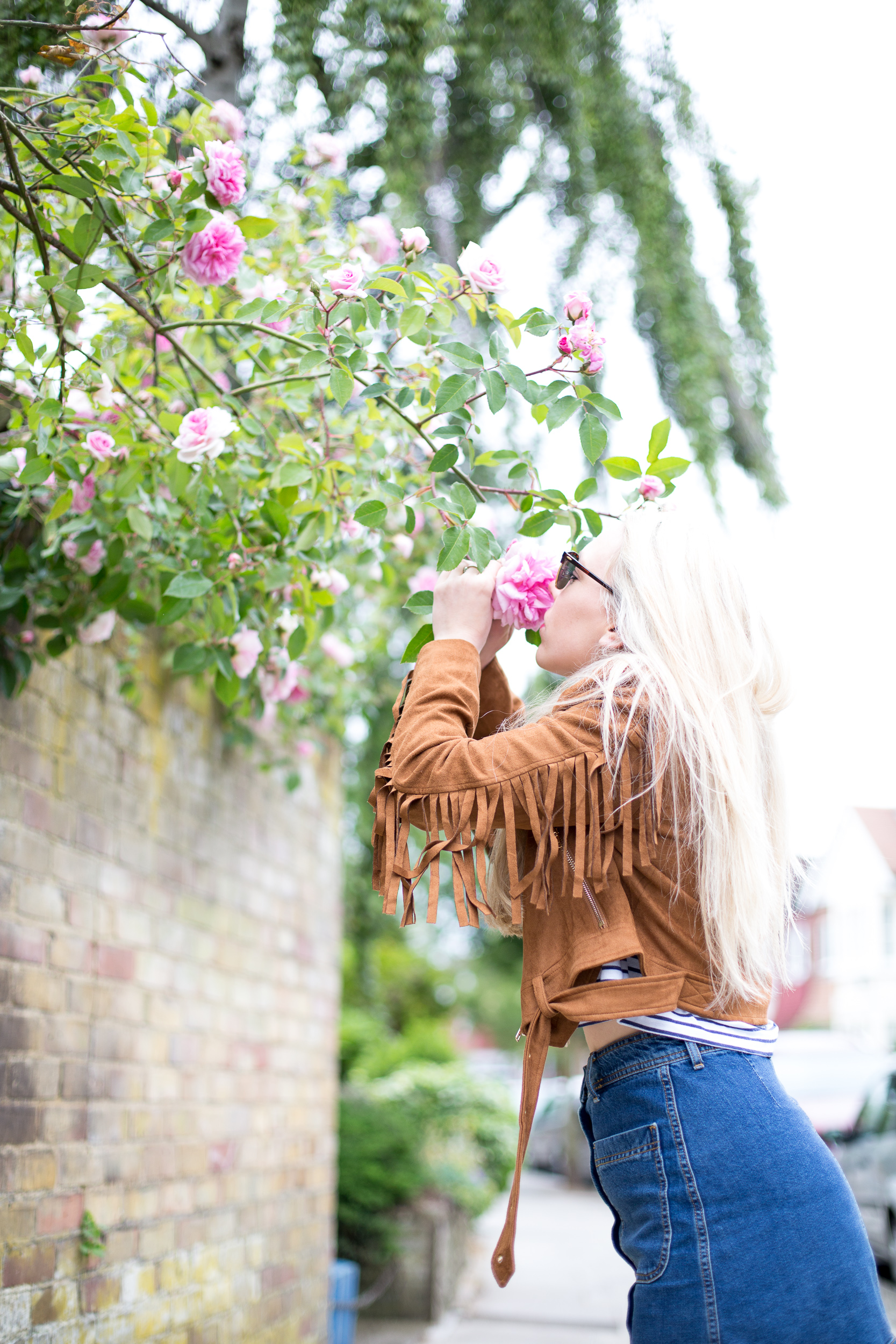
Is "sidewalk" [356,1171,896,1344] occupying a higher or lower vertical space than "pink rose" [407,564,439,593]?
lower

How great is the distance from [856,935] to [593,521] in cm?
2680

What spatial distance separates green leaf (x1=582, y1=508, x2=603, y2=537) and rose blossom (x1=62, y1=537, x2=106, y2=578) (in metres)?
1.11

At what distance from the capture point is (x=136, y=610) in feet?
8.77

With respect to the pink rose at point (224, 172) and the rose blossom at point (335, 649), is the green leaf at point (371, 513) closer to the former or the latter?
the pink rose at point (224, 172)

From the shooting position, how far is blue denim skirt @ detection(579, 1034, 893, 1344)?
1.38 meters

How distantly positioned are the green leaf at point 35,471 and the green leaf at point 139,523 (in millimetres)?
178

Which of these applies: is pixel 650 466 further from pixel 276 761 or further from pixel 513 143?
pixel 513 143

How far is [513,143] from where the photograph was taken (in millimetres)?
4969

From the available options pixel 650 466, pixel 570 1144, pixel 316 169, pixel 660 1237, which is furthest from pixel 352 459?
pixel 570 1144

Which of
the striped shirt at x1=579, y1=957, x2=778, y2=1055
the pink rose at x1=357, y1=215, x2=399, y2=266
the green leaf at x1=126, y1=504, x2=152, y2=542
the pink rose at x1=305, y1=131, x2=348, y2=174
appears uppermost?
the pink rose at x1=305, y1=131, x2=348, y2=174

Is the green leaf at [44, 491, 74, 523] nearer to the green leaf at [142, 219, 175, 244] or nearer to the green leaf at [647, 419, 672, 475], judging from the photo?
the green leaf at [142, 219, 175, 244]

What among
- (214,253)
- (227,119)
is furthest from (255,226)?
(227,119)

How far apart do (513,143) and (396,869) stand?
4.36 m

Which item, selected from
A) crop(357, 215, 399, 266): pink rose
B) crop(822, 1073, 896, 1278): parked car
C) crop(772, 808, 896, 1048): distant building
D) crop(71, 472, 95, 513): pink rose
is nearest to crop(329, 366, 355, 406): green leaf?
crop(71, 472, 95, 513): pink rose
